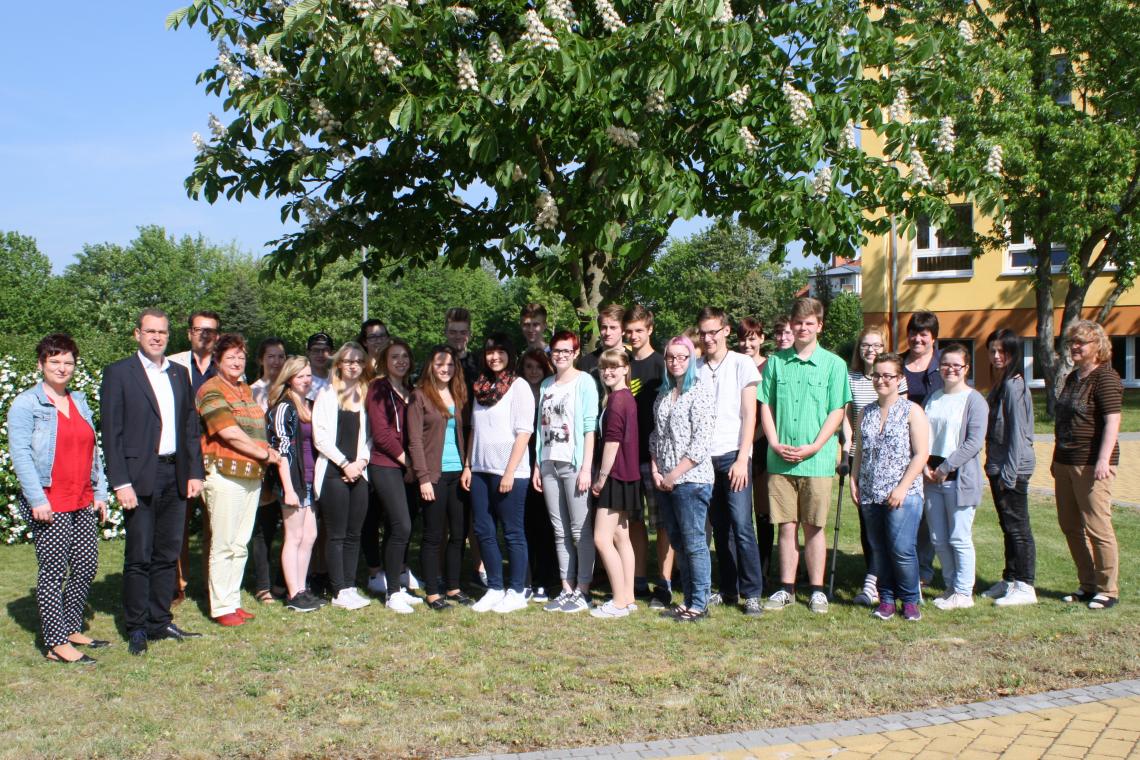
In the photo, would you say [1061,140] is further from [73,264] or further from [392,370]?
[73,264]

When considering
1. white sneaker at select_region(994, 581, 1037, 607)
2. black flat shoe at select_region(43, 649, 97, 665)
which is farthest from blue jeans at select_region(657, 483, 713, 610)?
black flat shoe at select_region(43, 649, 97, 665)

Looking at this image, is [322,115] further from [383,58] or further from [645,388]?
[645,388]

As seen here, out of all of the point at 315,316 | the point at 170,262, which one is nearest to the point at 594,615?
the point at 315,316

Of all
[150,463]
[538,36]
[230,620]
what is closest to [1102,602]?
[538,36]

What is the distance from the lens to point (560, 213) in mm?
7391

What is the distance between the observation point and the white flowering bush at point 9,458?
980 cm

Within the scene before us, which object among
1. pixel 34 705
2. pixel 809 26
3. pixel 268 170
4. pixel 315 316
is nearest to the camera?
pixel 34 705

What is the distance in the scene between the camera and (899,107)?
289 inches

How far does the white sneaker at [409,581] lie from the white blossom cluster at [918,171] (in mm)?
4749

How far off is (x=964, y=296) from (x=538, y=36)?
1114 inches

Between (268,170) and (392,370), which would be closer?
(392,370)

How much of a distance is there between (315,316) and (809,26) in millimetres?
53601

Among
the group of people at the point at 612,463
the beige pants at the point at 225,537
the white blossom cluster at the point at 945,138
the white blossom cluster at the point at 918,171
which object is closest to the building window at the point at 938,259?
the white blossom cluster at the point at 945,138

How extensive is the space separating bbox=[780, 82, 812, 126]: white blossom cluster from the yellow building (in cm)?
2522
